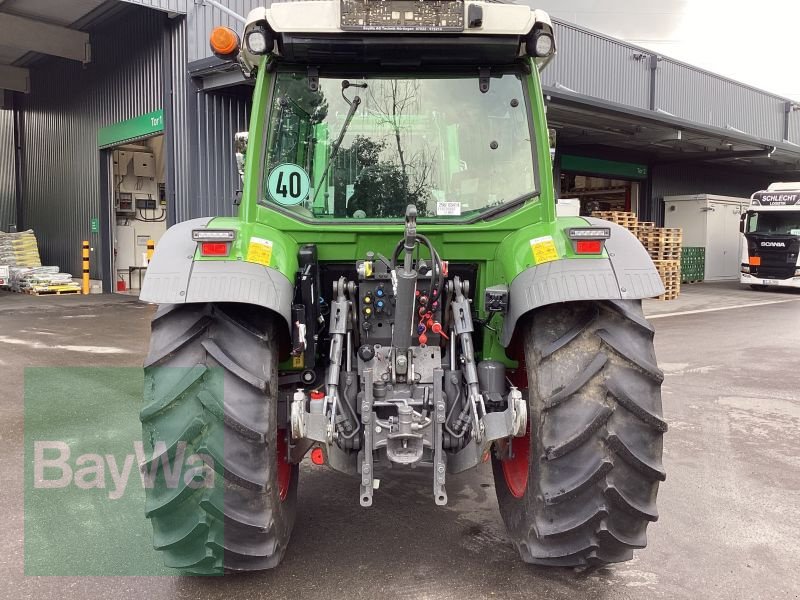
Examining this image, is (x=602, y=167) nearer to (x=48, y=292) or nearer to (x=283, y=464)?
(x=48, y=292)

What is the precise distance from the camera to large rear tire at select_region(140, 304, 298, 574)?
2.70 m

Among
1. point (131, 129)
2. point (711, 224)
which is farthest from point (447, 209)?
point (711, 224)

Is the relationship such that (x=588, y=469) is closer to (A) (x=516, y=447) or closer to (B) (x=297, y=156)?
(A) (x=516, y=447)

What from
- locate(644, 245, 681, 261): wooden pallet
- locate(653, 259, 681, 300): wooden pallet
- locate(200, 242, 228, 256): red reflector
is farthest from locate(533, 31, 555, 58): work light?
locate(644, 245, 681, 261): wooden pallet

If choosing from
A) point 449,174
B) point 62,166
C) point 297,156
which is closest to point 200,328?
point 297,156

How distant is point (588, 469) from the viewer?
2748 mm

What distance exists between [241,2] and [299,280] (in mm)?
11287

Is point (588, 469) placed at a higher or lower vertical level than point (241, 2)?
lower

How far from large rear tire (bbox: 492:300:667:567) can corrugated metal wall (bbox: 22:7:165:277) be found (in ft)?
43.9

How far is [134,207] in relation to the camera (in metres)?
17.9
